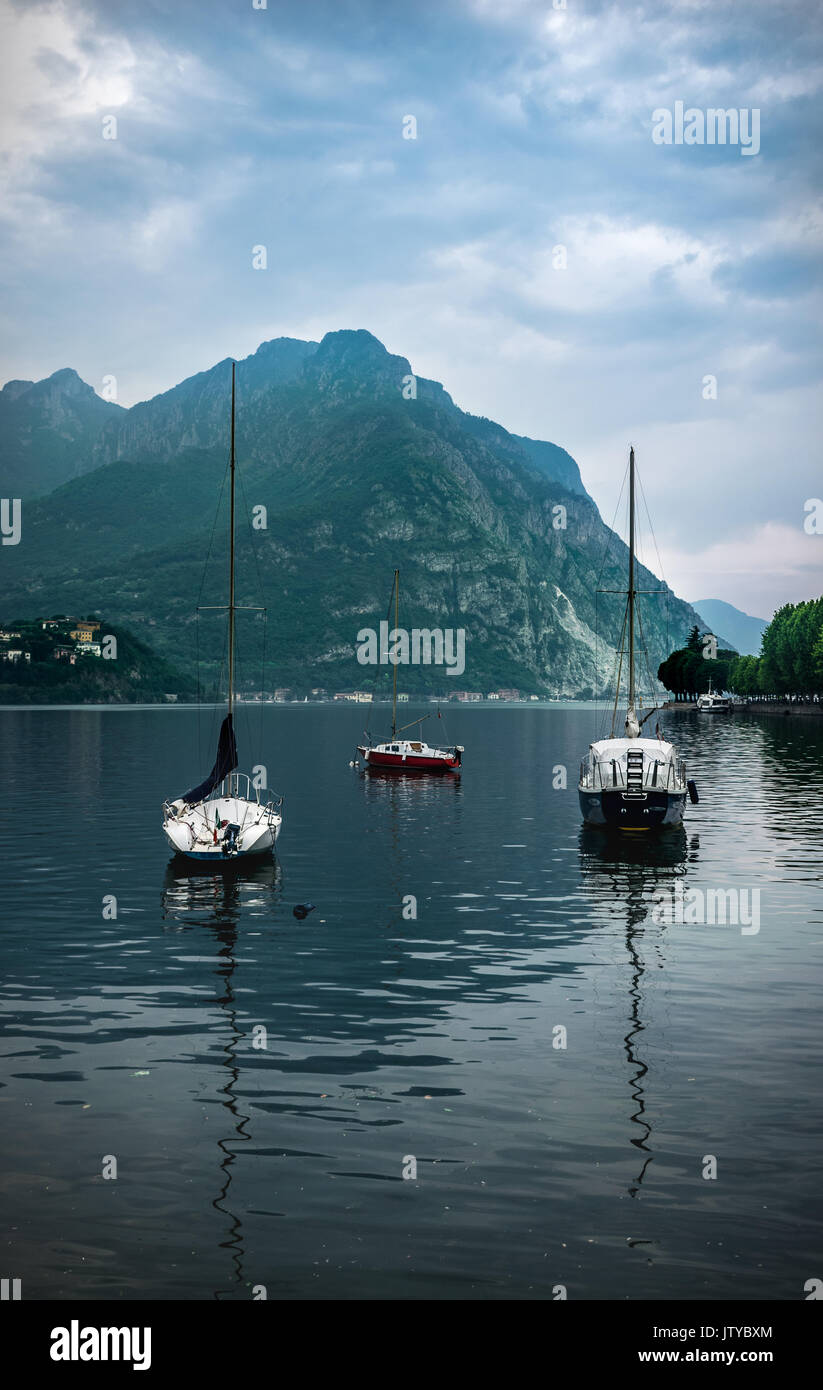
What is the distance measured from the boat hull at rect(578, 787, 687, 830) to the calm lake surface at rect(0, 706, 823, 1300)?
7.65 metres

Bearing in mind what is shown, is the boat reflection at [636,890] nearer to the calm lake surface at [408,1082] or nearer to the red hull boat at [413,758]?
the calm lake surface at [408,1082]

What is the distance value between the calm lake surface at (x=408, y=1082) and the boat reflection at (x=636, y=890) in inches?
5.1

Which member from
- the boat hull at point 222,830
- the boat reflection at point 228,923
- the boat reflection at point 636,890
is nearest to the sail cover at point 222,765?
the boat hull at point 222,830

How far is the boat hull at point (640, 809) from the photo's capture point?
5538 centimetres

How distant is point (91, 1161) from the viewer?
16.0 m

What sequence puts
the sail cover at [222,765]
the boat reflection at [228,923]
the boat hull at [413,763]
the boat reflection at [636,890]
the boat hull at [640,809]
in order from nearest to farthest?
the boat reflection at [228,923]
the boat reflection at [636,890]
the sail cover at [222,765]
the boat hull at [640,809]
the boat hull at [413,763]

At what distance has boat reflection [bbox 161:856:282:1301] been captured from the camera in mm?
14453

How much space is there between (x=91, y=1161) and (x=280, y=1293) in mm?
4606

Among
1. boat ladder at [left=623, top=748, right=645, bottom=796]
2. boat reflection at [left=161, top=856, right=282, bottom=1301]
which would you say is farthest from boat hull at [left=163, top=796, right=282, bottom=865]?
boat ladder at [left=623, top=748, right=645, bottom=796]

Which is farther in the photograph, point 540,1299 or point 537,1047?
point 537,1047

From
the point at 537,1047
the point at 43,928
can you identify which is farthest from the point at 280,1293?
the point at 43,928
